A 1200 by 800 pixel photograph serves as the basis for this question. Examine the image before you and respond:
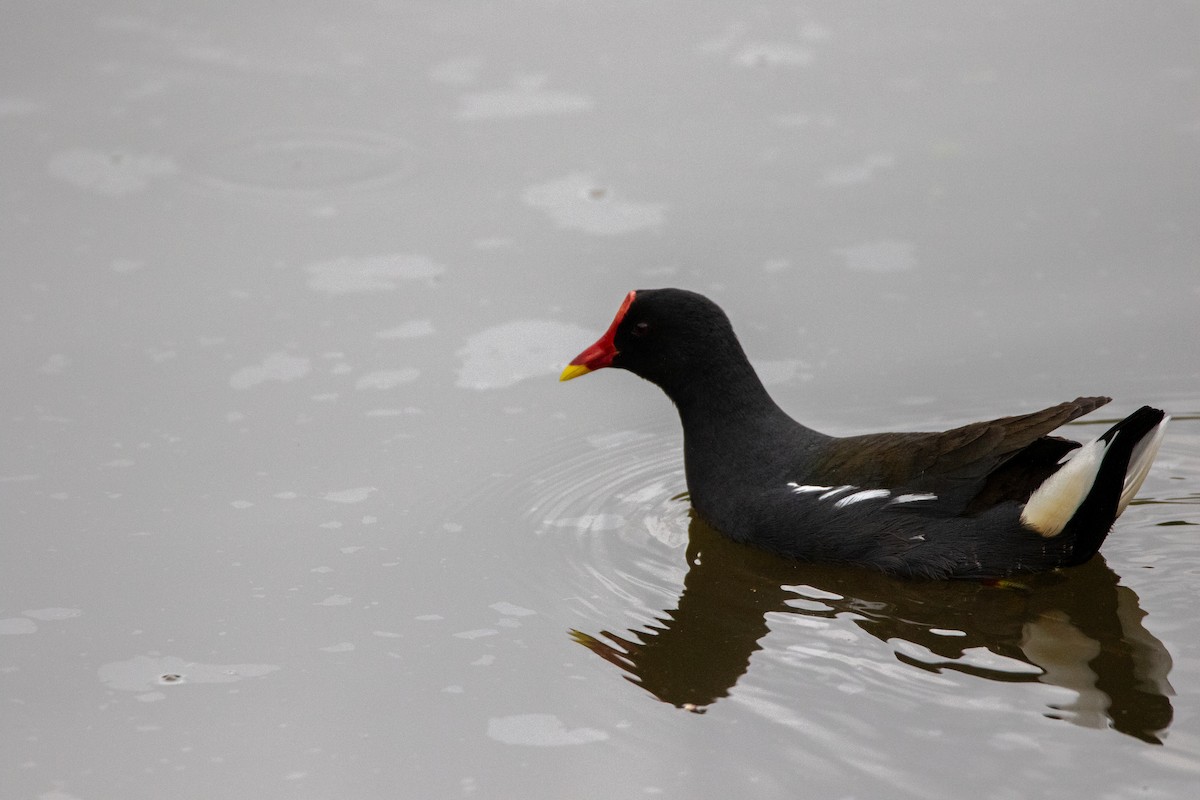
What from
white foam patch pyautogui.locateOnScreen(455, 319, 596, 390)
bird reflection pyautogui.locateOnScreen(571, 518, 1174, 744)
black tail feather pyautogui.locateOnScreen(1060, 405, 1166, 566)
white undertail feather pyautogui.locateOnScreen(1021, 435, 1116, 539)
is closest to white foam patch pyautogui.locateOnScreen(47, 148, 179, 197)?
white foam patch pyautogui.locateOnScreen(455, 319, 596, 390)

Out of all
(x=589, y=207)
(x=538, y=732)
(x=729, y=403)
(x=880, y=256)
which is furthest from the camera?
(x=589, y=207)

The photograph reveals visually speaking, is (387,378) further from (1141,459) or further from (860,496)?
(1141,459)

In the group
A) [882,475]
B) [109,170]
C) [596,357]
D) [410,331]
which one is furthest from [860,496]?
[109,170]

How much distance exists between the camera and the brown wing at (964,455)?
471cm

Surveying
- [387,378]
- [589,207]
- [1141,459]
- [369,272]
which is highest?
[589,207]

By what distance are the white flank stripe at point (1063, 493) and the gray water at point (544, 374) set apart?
29 centimetres

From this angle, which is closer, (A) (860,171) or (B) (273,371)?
(B) (273,371)

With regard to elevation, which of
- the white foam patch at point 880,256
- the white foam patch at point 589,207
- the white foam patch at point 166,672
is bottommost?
the white foam patch at point 166,672

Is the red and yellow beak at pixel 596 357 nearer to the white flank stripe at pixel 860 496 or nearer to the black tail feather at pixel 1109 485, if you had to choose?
the white flank stripe at pixel 860 496

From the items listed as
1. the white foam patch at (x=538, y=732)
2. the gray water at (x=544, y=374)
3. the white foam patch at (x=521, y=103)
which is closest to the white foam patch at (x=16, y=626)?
the gray water at (x=544, y=374)

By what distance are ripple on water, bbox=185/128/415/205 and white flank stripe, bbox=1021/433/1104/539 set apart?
4218 millimetres

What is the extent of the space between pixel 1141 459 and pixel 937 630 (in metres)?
0.83

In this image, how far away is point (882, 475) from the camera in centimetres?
492

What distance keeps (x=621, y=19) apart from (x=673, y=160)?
5.79ft
